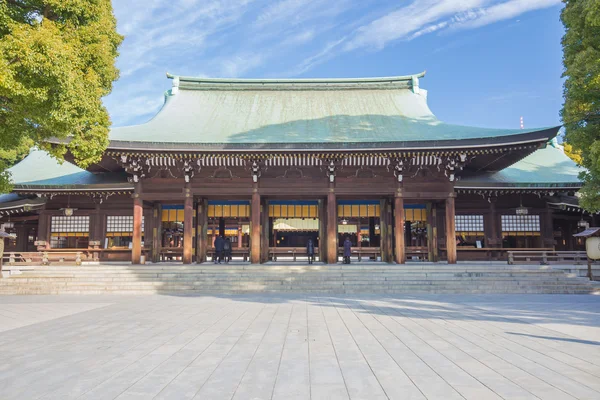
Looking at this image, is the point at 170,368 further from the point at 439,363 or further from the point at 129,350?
the point at 439,363

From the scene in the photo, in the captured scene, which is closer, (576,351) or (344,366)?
(344,366)

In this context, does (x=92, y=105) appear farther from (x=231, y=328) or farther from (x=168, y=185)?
(x=168, y=185)

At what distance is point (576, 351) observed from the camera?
6.34 metres

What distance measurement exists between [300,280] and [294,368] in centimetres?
1041

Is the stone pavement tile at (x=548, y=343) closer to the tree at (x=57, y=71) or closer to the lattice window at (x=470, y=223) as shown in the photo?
the tree at (x=57, y=71)

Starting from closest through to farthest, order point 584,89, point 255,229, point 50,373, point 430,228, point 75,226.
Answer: point 50,373, point 584,89, point 255,229, point 430,228, point 75,226

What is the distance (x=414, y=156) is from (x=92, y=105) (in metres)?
12.4

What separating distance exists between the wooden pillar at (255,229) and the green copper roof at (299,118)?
8.40 ft

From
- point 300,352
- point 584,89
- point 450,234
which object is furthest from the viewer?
point 450,234

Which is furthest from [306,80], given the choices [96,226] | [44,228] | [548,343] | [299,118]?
[548,343]

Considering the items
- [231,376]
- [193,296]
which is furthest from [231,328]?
[193,296]

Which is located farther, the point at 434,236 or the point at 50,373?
the point at 434,236

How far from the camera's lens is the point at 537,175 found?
21.1m

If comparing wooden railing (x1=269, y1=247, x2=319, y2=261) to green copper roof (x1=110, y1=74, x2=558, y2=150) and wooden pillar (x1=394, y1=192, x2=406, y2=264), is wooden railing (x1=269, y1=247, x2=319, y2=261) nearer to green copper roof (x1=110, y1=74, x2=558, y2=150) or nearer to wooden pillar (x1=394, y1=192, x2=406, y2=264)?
wooden pillar (x1=394, y1=192, x2=406, y2=264)
